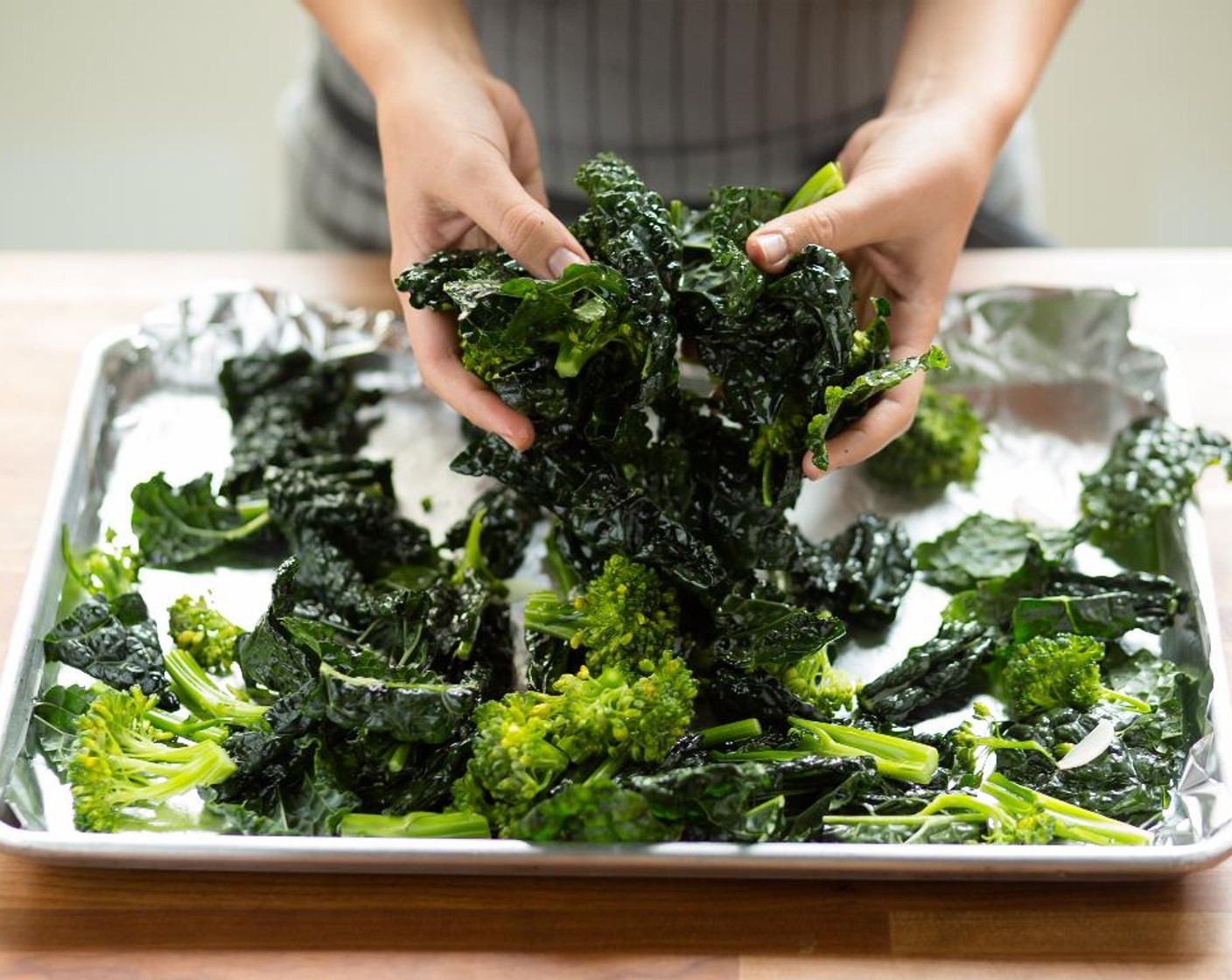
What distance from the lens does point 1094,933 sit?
218cm

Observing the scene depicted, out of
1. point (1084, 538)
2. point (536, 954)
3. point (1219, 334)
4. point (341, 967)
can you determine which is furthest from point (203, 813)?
point (1219, 334)

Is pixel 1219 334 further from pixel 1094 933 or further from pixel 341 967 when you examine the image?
pixel 341 967

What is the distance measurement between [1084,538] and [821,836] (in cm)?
101

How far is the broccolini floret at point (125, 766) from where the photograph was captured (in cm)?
222

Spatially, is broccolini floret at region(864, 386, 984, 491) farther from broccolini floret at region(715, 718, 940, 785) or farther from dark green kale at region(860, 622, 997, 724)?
broccolini floret at region(715, 718, 940, 785)

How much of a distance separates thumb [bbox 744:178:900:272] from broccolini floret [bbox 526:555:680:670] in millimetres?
564

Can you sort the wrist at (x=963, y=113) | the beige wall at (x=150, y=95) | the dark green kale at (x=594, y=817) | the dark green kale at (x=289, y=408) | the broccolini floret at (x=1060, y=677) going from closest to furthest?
the dark green kale at (x=594, y=817)
the broccolini floret at (x=1060, y=677)
the wrist at (x=963, y=113)
the dark green kale at (x=289, y=408)
the beige wall at (x=150, y=95)

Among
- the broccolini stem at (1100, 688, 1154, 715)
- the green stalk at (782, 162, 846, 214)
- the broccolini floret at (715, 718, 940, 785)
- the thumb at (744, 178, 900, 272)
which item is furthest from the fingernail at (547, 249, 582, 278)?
the broccolini stem at (1100, 688, 1154, 715)

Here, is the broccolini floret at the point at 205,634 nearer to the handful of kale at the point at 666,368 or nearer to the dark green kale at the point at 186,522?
the dark green kale at the point at 186,522

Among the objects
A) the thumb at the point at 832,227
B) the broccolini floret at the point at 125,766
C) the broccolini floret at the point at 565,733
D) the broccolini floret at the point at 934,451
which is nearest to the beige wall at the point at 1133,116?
the broccolini floret at the point at 934,451

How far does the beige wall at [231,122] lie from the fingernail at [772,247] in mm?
3937

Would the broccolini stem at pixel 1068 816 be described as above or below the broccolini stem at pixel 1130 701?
below

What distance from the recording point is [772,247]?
230cm

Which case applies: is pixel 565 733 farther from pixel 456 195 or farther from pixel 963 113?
pixel 963 113
